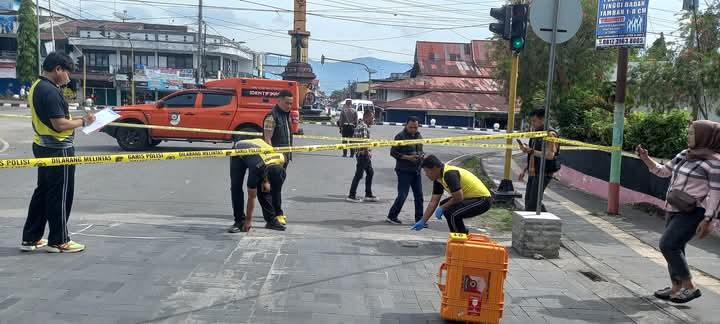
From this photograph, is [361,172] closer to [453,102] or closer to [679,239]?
[679,239]

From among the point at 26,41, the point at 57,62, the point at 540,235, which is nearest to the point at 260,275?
the point at 57,62

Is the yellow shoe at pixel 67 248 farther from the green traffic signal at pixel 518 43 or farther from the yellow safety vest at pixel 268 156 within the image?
the green traffic signal at pixel 518 43

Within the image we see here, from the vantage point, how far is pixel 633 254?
6902mm

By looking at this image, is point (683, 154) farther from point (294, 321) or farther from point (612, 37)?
point (612, 37)

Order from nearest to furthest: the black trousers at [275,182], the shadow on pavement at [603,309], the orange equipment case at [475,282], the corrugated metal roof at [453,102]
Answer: the orange equipment case at [475,282]
the shadow on pavement at [603,309]
the black trousers at [275,182]
the corrugated metal roof at [453,102]

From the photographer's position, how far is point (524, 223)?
20.9 ft

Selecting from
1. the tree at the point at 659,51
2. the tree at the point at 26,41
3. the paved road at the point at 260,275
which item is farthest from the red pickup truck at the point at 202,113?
the tree at the point at 26,41

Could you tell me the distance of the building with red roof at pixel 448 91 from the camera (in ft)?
173

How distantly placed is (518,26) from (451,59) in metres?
53.2

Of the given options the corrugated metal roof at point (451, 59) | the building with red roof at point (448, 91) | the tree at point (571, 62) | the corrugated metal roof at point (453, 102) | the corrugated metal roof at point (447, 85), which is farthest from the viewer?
the corrugated metal roof at point (451, 59)

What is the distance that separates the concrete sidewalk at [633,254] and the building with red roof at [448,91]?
3974cm

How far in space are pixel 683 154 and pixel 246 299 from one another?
378cm

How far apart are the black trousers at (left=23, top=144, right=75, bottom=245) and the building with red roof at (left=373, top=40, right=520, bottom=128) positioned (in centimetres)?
4449

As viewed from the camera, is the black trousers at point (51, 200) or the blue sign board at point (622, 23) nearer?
the black trousers at point (51, 200)
